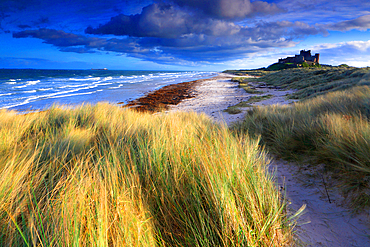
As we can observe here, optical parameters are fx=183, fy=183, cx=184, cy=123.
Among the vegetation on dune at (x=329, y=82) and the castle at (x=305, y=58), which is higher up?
the castle at (x=305, y=58)

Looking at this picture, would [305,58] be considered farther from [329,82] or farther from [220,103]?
[220,103]

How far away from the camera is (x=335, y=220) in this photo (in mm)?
1958

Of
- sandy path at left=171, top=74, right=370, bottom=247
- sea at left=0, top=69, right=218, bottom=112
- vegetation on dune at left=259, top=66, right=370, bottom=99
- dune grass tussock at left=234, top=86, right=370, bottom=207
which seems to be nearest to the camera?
sandy path at left=171, top=74, right=370, bottom=247

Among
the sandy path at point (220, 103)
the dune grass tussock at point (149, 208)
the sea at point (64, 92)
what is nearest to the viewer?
the dune grass tussock at point (149, 208)

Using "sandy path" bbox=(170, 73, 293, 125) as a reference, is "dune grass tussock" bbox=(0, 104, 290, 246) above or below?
above

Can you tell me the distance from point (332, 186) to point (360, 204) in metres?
0.42

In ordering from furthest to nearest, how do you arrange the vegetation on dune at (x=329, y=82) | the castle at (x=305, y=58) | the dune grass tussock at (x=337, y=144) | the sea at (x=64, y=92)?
the castle at (x=305, y=58), the sea at (x=64, y=92), the vegetation on dune at (x=329, y=82), the dune grass tussock at (x=337, y=144)

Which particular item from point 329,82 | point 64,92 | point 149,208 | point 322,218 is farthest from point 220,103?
point 64,92

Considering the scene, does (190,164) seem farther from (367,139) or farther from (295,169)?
(367,139)

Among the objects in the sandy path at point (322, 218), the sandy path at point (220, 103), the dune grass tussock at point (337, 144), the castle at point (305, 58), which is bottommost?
the sandy path at point (220, 103)

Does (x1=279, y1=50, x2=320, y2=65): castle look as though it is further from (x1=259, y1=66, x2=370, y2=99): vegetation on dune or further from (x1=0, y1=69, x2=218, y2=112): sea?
(x1=259, y1=66, x2=370, y2=99): vegetation on dune

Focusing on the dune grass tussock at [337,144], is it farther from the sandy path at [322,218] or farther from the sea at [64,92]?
the sea at [64,92]

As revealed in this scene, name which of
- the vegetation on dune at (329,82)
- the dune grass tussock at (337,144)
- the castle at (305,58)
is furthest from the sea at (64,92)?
the castle at (305,58)

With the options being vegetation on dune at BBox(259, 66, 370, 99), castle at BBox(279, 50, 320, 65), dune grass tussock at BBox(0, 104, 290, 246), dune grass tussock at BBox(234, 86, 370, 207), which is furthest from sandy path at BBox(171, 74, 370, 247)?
castle at BBox(279, 50, 320, 65)
